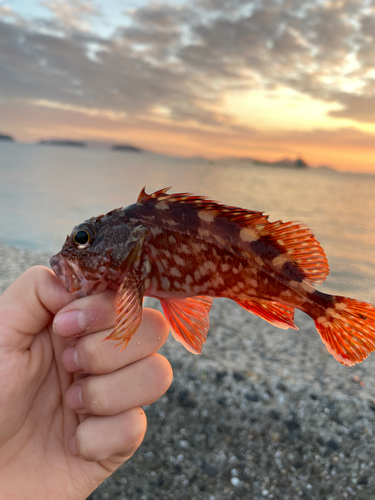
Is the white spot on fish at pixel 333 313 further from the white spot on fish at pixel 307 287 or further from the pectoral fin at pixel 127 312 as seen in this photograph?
the pectoral fin at pixel 127 312

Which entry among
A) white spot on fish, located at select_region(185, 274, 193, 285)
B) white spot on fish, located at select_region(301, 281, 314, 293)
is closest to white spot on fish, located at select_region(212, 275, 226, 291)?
white spot on fish, located at select_region(185, 274, 193, 285)

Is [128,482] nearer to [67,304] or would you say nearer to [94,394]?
[94,394]

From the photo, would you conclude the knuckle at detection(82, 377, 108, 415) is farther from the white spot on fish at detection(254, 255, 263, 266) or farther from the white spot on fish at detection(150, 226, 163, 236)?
the white spot on fish at detection(254, 255, 263, 266)

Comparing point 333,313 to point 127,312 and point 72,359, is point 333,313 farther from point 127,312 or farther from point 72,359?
point 72,359

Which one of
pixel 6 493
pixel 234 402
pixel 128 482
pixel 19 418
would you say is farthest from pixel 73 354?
pixel 234 402

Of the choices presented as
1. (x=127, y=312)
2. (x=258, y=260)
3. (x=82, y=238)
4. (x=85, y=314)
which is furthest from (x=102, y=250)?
(x=258, y=260)

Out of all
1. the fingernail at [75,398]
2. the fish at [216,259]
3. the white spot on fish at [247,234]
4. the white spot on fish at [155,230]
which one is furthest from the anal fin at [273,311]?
the fingernail at [75,398]
